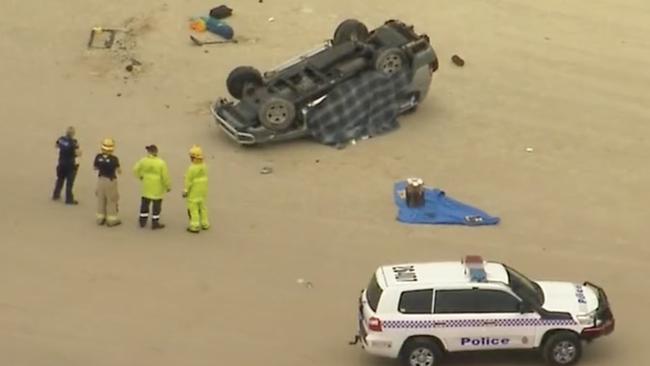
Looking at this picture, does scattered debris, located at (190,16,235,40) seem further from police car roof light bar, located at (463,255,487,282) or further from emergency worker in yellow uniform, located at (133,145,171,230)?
police car roof light bar, located at (463,255,487,282)

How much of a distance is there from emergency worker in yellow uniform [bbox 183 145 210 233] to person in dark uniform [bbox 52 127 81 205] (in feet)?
6.20

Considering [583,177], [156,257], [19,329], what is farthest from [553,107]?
[19,329]

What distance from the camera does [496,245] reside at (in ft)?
79.5

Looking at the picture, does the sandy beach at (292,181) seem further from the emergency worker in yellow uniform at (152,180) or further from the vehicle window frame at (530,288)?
the vehicle window frame at (530,288)

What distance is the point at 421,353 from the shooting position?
20109 mm

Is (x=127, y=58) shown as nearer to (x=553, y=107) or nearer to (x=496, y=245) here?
(x=553, y=107)

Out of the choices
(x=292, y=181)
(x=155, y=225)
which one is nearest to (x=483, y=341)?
(x=155, y=225)

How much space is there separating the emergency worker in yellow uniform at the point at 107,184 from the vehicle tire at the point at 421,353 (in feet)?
20.1

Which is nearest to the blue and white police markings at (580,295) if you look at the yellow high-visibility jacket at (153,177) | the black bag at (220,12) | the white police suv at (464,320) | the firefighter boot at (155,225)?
the white police suv at (464,320)

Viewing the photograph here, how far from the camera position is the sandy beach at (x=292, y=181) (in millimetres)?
21609

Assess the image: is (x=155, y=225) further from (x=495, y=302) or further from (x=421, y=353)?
(x=495, y=302)

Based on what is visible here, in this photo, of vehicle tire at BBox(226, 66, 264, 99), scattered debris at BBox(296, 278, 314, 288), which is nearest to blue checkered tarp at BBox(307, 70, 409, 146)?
vehicle tire at BBox(226, 66, 264, 99)

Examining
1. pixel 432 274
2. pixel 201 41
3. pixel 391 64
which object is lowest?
pixel 432 274

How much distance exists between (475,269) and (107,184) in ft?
21.2
